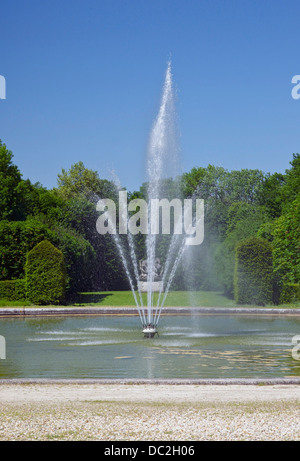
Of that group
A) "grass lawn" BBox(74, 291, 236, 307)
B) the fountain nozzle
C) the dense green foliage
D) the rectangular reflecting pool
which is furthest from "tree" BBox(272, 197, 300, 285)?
the fountain nozzle

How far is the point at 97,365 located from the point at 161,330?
824 cm

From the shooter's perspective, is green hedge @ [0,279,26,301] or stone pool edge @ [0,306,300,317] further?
green hedge @ [0,279,26,301]

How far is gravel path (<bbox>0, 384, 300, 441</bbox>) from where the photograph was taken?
7.68 m

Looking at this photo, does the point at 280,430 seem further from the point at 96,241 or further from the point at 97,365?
the point at 96,241

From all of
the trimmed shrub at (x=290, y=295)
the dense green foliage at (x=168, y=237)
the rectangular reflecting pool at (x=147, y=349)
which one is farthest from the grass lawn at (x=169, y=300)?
the rectangular reflecting pool at (x=147, y=349)

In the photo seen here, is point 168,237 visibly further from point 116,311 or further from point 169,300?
point 116,311

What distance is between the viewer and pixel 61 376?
1270 centimetres

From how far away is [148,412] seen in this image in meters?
8.70

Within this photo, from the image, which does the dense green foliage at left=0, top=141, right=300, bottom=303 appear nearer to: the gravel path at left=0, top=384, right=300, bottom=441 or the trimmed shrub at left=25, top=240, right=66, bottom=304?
the trimmed shrub at left=25, top=240, right=66, bottom=304

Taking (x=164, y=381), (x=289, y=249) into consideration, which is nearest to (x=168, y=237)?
(x=289, y=249)

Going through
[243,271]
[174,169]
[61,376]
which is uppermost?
[174,169]

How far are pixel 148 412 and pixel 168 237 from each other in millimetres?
47889

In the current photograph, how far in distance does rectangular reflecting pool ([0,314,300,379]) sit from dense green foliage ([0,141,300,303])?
8.94m

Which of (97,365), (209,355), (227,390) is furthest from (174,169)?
(227,390)
